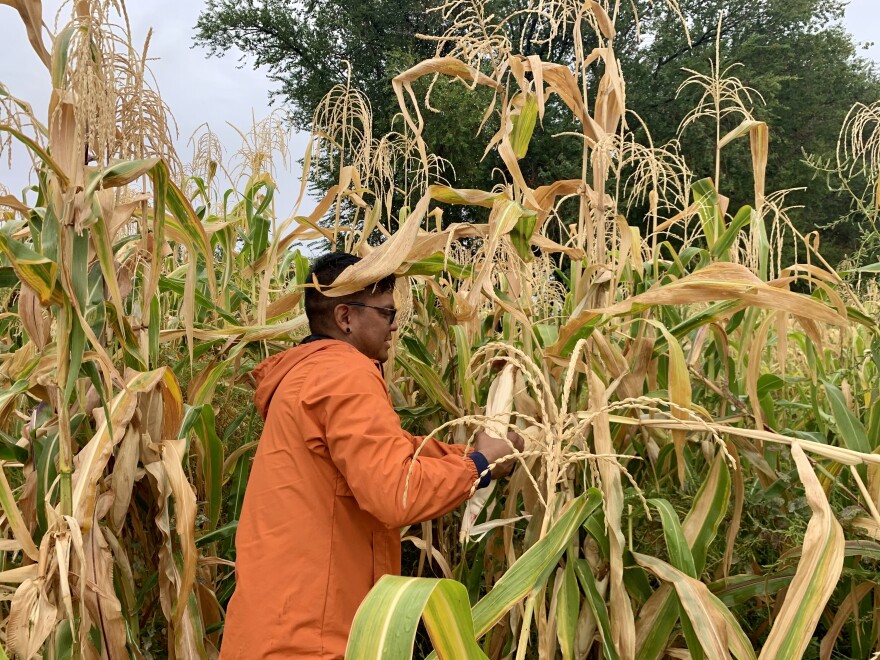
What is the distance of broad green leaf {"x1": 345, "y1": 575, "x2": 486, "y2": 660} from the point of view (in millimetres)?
838

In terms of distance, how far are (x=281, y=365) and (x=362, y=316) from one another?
0.23 metres

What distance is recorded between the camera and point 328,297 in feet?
6.10

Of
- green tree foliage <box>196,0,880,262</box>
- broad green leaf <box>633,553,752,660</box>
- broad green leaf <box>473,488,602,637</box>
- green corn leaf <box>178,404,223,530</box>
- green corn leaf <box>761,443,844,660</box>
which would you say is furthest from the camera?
green tree foliage <box>196,0,880,262</box>

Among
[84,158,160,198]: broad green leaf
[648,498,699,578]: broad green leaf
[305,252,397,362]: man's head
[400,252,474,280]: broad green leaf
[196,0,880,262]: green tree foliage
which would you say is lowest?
[648,498,699,578]: broad green leaf

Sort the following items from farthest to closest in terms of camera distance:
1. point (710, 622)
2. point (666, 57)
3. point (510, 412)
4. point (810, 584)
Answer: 1. point (666, 57)
2. point (710, 622)
3. point (510, 412)
4. point (810, 584)

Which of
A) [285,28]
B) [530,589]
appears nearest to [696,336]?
[530,589]

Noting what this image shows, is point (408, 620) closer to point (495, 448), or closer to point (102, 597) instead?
point (495, 448)

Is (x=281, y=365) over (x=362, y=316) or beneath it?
beneath

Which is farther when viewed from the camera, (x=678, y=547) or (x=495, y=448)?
(x=495, y=448)

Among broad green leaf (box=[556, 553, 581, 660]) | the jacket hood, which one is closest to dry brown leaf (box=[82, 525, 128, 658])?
the jacket hood

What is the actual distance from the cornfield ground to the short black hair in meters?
0.11

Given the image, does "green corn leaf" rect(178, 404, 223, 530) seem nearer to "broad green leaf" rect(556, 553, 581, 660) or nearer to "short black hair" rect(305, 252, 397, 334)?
"short black hair" rect(305, 252, 397, 334)

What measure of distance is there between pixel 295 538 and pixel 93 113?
951mm

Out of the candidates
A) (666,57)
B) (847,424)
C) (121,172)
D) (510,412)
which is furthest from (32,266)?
(666,57)
